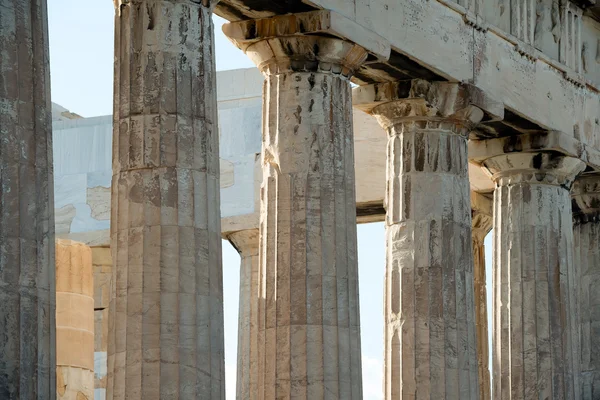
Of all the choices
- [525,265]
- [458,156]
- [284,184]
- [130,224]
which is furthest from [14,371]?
[525,265]

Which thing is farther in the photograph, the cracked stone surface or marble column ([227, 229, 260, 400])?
marble column ([227, 229, 260, 400])

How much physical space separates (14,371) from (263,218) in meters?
13.2

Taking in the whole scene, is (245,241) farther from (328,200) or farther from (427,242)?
(328,200)

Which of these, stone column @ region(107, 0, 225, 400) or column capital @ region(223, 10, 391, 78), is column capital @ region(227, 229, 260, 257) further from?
stone column @ region(107, 0, 225, 400)

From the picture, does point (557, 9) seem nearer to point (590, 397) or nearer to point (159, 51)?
point (590, 397)

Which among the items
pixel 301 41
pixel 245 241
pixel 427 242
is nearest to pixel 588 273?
pixel 427 242

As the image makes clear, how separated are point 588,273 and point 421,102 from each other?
40.4 feet

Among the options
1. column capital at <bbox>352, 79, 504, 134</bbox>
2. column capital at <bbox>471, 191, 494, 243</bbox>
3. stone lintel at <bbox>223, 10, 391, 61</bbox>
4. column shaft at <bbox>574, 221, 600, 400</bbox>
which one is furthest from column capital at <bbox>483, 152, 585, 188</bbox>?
stone lintel at <bbox>223, 10, 391, 61</bbox>

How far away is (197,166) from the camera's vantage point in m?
36.1

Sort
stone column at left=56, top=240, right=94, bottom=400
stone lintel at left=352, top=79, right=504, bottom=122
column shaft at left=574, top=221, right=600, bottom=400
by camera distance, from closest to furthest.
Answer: stone lintel at left=352, top=79, right=504, bottom=122
stone column at left=56, top=240, right=94, bottom=400
column shaft at left=574, top=221, right=600, bottom=400

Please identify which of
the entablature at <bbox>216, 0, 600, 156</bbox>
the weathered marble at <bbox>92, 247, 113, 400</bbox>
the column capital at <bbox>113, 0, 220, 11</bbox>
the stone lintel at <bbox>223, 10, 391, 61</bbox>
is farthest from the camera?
the weathered marble at <bbox>92, 247, 113, 400</bbox>

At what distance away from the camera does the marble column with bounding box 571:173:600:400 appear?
5541 centimetres

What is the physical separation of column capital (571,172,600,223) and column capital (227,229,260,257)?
43.7ft

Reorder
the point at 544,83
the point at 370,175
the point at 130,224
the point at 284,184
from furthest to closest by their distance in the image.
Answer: the point at 370,175
the point at 544,83
the point at 284,184
the point at 130,224
